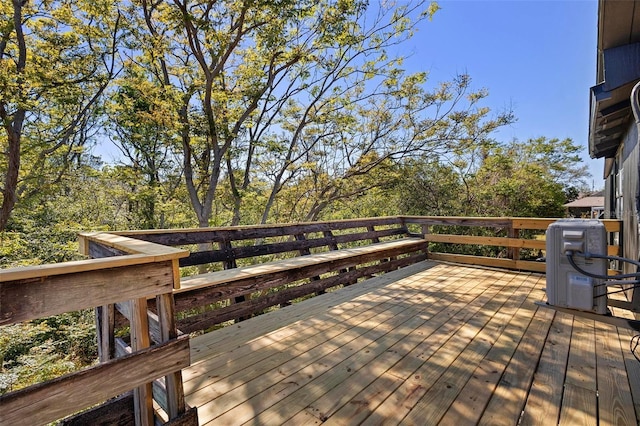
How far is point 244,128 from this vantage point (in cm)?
934

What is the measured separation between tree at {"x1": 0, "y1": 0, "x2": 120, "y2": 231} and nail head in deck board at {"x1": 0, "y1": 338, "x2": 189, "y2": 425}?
7675 millimetres

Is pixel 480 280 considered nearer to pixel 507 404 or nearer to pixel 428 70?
pixel 507 404


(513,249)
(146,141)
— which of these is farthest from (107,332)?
(146,141)

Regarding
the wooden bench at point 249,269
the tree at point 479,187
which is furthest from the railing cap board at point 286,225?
the tree at point 479,187

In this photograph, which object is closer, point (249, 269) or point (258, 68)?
point (249, 269)

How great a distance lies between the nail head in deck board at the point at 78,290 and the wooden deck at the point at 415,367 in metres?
0.76

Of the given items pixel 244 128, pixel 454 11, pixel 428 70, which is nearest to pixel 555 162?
pixel 428 70

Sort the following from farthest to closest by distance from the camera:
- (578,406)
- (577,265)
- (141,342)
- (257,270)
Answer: (257,270) → (577,265) → (578,406) → (141,342)

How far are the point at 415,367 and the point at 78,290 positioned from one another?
1.80m

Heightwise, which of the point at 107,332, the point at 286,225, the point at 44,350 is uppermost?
the point at 286,225

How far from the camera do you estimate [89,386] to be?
1.05 meters

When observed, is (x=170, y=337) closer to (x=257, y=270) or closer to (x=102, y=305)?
(x=102, y=305)

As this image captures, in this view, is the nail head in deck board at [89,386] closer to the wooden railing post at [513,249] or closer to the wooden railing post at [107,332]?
the wooden railing post at [107,332]

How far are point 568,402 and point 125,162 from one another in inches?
467
